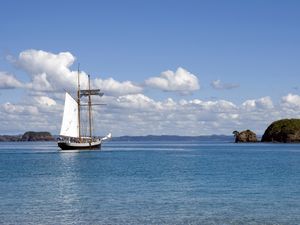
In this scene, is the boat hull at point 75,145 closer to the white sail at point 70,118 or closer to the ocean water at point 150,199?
the white sail at point 70,118

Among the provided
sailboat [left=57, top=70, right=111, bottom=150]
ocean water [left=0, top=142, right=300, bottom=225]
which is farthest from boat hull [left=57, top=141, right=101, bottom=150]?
ocean water [left=0, top=142, right=300, bottom=225]

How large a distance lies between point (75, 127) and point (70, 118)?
13.9 feet

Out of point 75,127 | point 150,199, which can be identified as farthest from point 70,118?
point 150,199

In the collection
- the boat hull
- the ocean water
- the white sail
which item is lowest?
Answer: the ocean water

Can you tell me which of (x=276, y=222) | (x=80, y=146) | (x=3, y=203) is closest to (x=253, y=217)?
(x=276, y=222)

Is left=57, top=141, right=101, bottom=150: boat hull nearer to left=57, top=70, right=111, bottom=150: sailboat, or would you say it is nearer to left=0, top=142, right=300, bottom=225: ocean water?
left=57, top=70, right=111, bottom=150: sailboat

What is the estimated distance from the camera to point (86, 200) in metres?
53.8

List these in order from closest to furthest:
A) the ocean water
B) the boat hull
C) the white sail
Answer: the ocean water, the white sail, the boat hull

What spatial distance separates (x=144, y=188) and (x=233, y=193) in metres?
10.2

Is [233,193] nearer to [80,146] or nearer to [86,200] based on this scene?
[86,200]

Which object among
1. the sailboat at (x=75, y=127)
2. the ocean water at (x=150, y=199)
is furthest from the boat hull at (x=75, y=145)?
the ocean water at (x=150, y=199)

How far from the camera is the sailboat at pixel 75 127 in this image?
165m

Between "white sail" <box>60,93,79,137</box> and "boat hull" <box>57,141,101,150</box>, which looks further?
"boat hull" <box>57,141,101,150</box>

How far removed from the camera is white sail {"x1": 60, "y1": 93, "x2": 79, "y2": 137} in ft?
538
